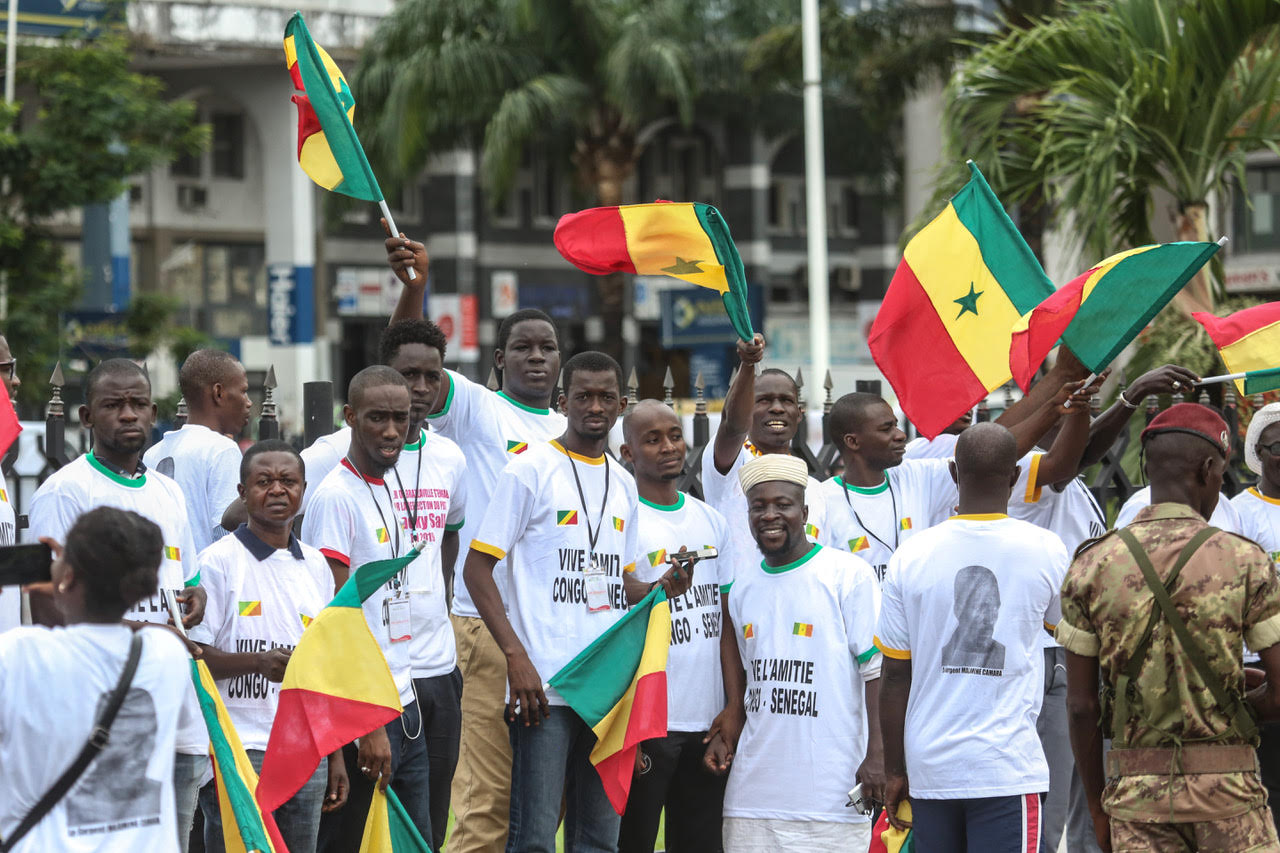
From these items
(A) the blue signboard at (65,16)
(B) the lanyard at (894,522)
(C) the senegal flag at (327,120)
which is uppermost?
(A) the blue signboard at (65,16)

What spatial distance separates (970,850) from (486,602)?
1732mm

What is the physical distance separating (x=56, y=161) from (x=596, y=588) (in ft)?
45.6

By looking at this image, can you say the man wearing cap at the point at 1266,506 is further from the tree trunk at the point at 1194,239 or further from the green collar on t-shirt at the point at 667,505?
the tree trunk at the point at 1194,239

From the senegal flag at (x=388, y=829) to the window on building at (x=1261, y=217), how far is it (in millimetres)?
28538

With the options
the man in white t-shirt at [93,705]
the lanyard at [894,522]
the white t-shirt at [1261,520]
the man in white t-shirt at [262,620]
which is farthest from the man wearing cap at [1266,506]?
the man in white t-shirt at [93,705]

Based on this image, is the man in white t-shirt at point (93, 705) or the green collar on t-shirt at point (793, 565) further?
the green collar on t-shirt at point (793, 565)

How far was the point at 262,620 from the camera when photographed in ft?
17.0

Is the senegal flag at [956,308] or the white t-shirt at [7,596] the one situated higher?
the senegal flag at [956,308]

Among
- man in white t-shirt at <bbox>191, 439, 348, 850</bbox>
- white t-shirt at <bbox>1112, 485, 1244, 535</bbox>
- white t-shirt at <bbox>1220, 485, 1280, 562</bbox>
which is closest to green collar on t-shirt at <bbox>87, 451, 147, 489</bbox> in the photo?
man in white t-shirt at <bbox>191, 439, 348, 850</bbox>

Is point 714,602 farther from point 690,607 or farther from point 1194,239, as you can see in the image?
point 1194,239

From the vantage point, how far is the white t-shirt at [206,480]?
6.06 metres

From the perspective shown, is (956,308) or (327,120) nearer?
(327,120)

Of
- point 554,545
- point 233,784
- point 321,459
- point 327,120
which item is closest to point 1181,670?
point 554,545

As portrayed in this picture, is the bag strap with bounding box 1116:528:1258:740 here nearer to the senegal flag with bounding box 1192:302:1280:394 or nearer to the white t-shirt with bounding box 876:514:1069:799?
the white t-shirt with bounding box 876:514:1069:799
